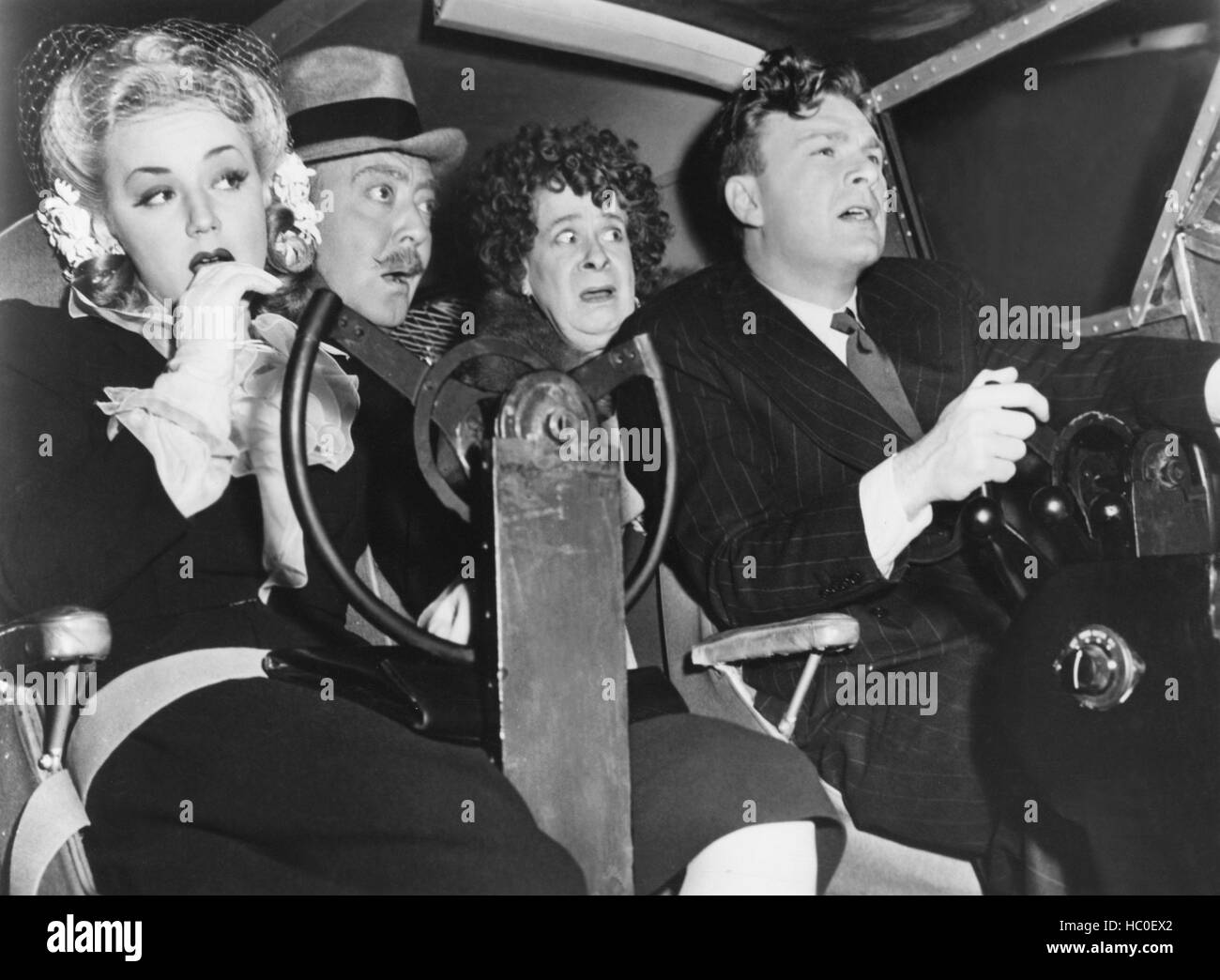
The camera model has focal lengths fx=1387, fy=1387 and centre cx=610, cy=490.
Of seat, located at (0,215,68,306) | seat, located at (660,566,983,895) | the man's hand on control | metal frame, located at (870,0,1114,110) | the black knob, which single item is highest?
metal frame, located at (870,0,1114,110)

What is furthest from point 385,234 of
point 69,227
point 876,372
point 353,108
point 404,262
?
point 876,372

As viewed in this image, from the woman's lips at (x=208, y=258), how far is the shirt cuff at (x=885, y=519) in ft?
3.17

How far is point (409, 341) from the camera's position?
2076mm

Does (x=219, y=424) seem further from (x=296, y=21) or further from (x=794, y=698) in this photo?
(x=794, y=698)

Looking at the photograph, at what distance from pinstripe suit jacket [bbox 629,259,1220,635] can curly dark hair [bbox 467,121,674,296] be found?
17 cm

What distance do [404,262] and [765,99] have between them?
2.20ft

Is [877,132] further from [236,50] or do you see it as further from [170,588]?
[170,588]

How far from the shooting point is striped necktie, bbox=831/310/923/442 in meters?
2.22

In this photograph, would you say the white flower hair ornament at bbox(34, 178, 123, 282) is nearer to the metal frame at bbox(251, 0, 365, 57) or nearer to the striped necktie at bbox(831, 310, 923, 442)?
the metal frame at bbox(251, 0, 365, 57)

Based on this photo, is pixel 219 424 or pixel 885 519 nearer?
pixel 219 424

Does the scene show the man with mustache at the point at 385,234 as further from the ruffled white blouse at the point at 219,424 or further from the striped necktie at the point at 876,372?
the striped necktie at the point at 876,372

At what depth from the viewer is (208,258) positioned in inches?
76.5

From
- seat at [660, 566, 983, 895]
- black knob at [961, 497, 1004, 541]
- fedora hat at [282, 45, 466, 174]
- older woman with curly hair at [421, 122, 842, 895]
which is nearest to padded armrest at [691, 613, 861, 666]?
seat at [660, 566, 983, 895]

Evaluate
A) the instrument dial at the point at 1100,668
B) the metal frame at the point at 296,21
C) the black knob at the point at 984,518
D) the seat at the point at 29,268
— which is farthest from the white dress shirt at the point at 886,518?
the seat at the point at 29,268
